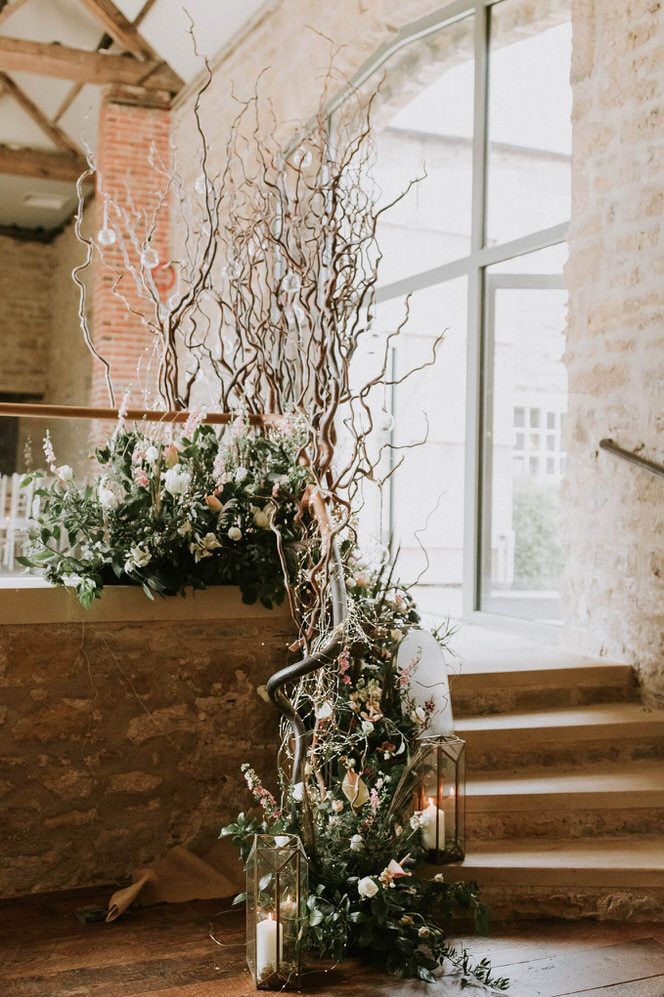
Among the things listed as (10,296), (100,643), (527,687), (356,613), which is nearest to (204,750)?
(100,643)

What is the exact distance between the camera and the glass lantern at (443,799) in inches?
135

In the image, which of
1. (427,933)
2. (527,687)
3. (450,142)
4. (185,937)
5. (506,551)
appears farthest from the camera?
(450,142)

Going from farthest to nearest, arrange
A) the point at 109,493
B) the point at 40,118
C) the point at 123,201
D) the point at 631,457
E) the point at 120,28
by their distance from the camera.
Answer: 1. the point at 40,118
2. the point at 123,201
3. the point at 120,28
4. the point at 631,457
5. the point at 109,493

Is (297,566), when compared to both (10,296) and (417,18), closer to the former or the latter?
(417,18)

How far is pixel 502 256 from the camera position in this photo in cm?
620

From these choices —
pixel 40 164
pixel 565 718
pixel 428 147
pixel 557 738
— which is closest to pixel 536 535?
pixel 565 718

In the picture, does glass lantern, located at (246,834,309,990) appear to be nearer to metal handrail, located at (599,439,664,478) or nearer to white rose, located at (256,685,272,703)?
white rose, located at (256,685,272,703)

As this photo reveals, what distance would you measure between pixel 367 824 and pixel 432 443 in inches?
184

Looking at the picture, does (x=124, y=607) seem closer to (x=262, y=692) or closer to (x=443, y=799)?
(x=262, y=692)

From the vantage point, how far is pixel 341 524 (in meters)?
3.36

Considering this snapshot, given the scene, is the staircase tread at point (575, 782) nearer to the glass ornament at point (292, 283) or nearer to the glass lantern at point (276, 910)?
Result: the glass lantern at point (276, 910)

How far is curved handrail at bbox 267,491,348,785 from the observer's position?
10.6 ft

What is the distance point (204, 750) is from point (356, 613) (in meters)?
0.85

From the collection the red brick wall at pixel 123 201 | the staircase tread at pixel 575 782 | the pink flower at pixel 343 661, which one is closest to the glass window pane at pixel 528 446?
the staircase tread at pixel 575 782
